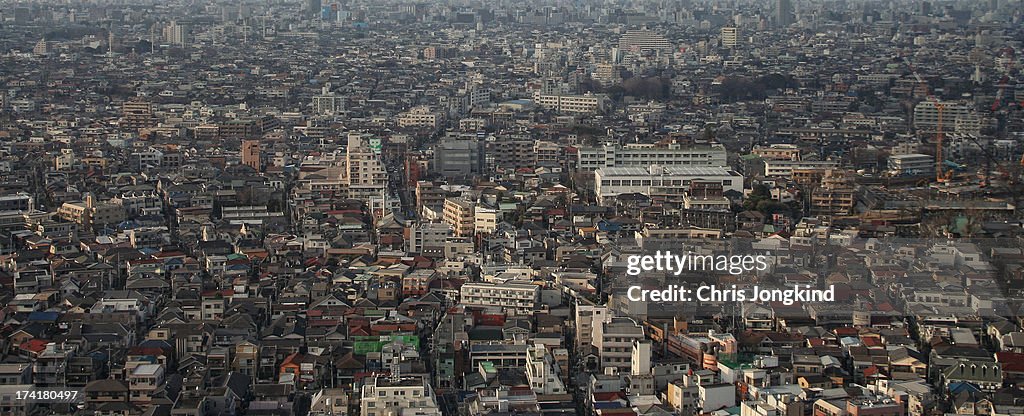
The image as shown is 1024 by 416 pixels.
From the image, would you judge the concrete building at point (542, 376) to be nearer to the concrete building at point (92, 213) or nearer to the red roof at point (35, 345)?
the red roof at point (35, 345)

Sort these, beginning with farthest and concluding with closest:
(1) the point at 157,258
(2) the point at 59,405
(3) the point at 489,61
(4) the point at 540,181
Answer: (3) the point at 489,61 < (4) the point at 540,181 < (1) the point at 157,258 < (2) the point at 59,405

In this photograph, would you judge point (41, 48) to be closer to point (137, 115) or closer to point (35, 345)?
point (137, 115)

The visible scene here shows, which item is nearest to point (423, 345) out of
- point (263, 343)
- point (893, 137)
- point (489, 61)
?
point (263, 343)

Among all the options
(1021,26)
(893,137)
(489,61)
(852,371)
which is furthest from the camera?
(1021,26)

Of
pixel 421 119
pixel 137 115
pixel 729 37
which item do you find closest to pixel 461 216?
pixel 421 119

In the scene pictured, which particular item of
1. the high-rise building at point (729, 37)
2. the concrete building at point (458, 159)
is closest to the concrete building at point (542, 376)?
the concrete building at point (458, 159)

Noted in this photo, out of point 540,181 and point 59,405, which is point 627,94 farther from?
point 59,405
